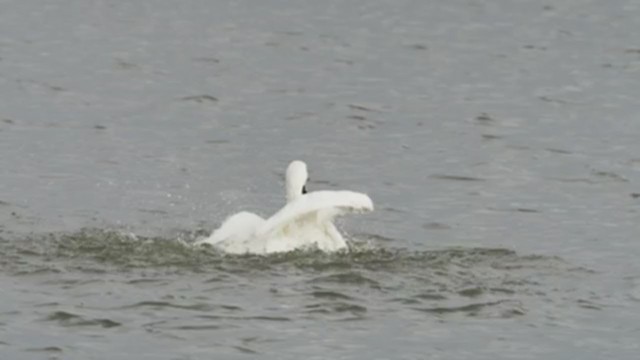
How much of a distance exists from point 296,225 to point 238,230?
480 millimetres

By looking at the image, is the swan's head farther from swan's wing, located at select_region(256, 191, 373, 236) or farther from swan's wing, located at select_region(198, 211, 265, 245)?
swan's wing, located at select_region(256, 191, 373, 236)

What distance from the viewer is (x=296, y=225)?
13875mm

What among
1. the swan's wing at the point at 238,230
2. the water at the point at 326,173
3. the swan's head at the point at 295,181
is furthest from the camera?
the swan's head at the point at 295,181

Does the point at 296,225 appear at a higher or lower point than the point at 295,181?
lower

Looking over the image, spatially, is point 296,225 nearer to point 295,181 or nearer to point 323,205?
point 323,205

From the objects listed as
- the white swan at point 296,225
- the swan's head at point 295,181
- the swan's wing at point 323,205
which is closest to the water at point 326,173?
the white swan at point 296,225

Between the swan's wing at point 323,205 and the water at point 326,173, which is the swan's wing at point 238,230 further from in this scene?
the swan's wing at point 323,205

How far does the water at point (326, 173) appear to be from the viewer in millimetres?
12242

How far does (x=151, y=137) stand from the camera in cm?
1934

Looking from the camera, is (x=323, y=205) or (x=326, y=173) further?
(x=326, y=173)

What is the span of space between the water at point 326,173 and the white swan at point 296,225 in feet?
0.48

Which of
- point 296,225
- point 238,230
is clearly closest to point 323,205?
point 296,225

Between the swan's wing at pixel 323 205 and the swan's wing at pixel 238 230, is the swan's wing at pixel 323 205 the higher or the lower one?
the higher one

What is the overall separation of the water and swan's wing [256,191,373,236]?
1.12 ft
